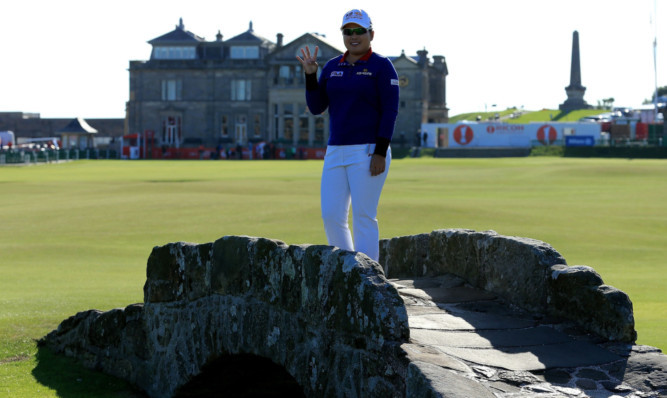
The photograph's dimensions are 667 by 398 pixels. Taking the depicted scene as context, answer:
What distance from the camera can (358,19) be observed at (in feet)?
24.4

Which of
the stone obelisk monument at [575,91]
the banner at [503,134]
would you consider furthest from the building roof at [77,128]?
the stone obelisk monument at [575,91]

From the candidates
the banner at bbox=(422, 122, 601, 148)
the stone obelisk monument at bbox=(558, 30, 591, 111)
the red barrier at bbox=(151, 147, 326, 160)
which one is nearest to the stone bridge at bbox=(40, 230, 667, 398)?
the banner at bbox=(422, 122, 601, 148)

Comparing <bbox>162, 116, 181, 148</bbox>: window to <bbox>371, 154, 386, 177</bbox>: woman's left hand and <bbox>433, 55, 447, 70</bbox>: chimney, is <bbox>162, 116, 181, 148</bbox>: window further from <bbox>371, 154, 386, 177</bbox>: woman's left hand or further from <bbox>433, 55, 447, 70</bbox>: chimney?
<bbox>371, 154, 386, 177</bbox>: woman's left hand

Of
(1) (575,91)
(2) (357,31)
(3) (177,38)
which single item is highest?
(3) (177,38)

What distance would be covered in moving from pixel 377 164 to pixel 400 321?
1628 mm

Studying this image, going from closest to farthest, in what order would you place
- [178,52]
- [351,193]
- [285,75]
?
1. [351,193]
2. [285,75]
3. [178,52]

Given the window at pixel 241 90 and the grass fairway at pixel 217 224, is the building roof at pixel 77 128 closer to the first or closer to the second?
the window at pixel 241 90

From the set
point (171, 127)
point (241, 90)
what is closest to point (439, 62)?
point (241, 90)

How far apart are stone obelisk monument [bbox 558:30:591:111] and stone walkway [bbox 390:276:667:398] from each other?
414 ft

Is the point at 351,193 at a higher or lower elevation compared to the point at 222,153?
higher

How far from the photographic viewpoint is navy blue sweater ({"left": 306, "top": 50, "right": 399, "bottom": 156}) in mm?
7457

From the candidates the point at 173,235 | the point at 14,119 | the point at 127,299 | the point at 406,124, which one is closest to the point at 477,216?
the point at 173,235

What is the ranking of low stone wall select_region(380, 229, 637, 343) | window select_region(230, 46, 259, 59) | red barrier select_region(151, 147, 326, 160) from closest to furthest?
low stone wall select_region(380, 229, 637, 343) → red barrier select_region(151, 147, 326, 160) → window select_region(230, 46, 259, 59)

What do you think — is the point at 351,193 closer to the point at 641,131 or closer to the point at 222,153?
the point at 222,153
